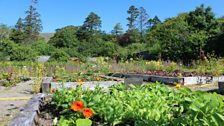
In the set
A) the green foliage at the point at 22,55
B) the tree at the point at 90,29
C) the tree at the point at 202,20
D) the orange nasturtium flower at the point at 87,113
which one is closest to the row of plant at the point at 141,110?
the orange nasturtium flower at the point at 87,113

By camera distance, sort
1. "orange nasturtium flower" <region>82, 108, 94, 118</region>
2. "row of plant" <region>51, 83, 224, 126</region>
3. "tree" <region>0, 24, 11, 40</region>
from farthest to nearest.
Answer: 1. "tree" <region>0, 24, 11, 40</region>
2. "orange nasturtium flower" <region>82, 108, 94, 118</region>
3. "row of plant" <region>51, 83, 224, 126</region>

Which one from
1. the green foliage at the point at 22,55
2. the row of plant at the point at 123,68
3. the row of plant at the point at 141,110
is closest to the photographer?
the row of plant at the point at 141,110

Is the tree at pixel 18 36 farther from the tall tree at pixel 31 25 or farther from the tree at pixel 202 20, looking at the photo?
the tree at pixel 202 20

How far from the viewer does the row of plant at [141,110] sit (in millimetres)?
2549

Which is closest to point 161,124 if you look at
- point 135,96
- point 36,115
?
point 135,96

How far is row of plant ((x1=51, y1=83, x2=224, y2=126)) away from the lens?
2.55m

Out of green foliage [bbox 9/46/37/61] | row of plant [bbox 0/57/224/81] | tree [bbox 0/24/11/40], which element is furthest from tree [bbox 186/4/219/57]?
tree [bbox 0/24/11/40]

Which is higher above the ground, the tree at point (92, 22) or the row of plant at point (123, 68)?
the tree at point (92, 22)

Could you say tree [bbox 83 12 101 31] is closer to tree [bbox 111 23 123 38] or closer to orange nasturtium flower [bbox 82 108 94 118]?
tree [bbox 111 23 123 38]

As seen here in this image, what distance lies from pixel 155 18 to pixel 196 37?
42.9 metres

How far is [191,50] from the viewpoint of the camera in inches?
875

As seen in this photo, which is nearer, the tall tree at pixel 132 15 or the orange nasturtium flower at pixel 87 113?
the orange nasturtium flower at pixel 87 113

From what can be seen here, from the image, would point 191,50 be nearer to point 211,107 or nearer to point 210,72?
point 210,72

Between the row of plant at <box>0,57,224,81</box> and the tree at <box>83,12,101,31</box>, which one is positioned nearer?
the row of plant at <box>0,57,224,81</box>
